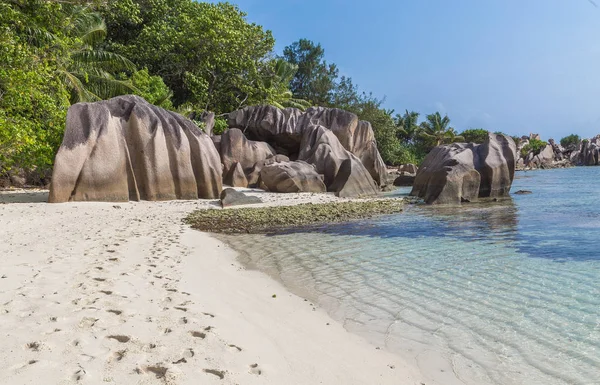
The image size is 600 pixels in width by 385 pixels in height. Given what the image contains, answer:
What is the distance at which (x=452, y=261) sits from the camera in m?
6.53

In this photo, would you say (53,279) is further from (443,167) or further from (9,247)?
(443,167)

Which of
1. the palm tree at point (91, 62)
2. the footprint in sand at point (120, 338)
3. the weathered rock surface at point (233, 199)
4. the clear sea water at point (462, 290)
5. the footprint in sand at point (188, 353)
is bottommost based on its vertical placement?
the clear sea water at point (462, 290)

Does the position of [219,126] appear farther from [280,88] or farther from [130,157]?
[130,157]

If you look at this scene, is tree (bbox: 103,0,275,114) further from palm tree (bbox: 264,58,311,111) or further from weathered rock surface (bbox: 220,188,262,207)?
weathered rock surface (bbox: 220,188,262,207)

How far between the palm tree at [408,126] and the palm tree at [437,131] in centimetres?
112

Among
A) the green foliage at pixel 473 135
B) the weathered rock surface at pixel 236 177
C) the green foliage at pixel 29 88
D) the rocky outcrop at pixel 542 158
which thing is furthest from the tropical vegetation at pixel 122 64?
the rocky outcrop at pixel 542 158

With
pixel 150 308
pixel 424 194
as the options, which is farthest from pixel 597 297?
pixel 424 194

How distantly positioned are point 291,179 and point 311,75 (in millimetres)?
34508

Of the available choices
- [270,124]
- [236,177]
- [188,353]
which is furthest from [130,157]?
[270,124]

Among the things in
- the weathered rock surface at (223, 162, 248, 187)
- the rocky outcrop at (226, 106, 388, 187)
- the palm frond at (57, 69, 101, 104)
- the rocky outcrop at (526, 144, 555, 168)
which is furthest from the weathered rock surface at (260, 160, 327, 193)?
the rocky outcrop at (526, 144, 555, 168)

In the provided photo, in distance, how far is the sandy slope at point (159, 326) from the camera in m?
2.58

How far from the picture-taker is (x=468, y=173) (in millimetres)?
15953

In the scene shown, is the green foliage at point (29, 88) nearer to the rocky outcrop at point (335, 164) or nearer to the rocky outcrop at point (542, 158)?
the rocky outcrop at point (335, 164)

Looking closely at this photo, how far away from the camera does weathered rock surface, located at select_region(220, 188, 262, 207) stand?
46.6 ft
